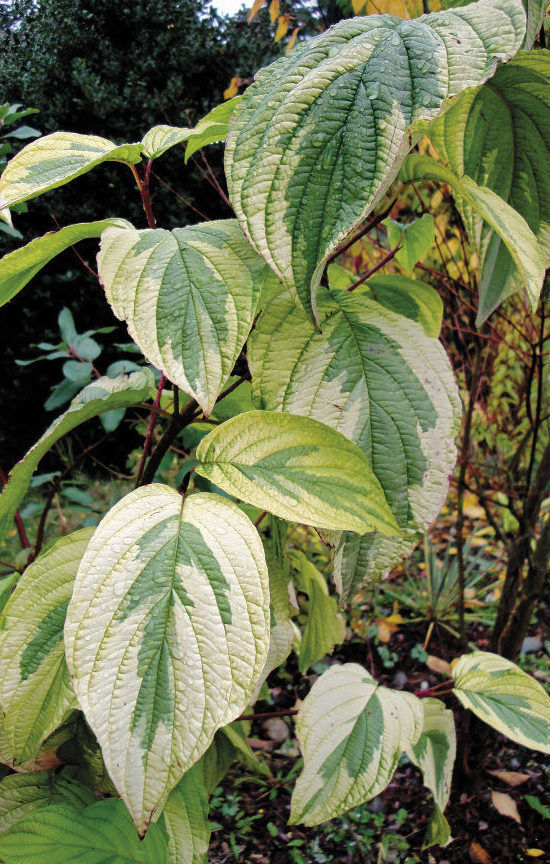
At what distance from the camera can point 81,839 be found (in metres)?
0.74

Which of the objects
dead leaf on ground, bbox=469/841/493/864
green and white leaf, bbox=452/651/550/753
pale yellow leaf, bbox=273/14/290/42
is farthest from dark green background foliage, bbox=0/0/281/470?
dead leaf on ground, bbox=469/841/493/864

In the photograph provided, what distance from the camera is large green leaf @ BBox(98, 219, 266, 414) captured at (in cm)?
52

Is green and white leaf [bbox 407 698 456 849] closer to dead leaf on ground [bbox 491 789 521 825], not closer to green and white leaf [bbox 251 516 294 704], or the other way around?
green and white leaf [bbox 251 516 294 704]

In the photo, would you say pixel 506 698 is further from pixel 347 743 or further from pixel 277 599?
pixel 277 599

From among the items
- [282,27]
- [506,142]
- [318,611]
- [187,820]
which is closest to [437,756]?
[318,611]

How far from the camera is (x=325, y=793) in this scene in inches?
36.6

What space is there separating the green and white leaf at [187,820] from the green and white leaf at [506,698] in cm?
48

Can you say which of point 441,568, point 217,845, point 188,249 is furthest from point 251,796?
point 188,249

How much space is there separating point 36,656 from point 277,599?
11.8 inches

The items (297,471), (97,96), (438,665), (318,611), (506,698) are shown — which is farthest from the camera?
(438,665)

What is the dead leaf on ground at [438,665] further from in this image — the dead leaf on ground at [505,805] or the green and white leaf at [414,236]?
the green and white leaf at [414,236]

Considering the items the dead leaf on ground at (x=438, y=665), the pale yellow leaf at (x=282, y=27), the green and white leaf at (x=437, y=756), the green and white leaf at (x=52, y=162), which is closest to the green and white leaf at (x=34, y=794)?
the green and white leaf at (x=437, y=756)

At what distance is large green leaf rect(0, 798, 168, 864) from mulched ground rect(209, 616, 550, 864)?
99 cm

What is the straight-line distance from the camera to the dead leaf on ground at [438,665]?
2.17 m
